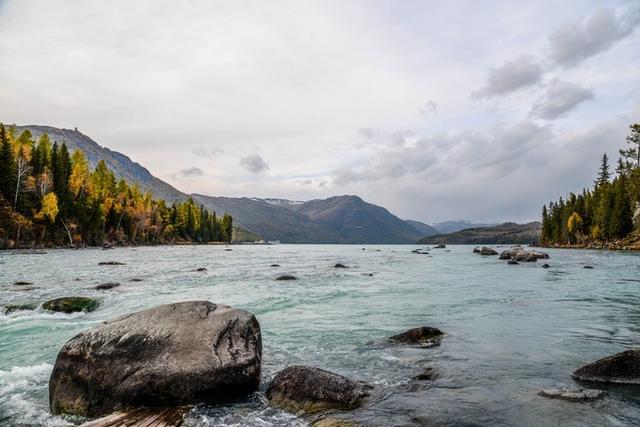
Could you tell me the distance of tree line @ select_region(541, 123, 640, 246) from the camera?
93.4 metres

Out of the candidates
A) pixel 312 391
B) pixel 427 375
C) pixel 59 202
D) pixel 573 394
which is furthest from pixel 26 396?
pixel 59 202

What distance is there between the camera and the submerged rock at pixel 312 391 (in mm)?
8023

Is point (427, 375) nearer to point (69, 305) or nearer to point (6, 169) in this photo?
point (69, 305)

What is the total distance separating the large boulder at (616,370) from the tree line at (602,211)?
3720 inches

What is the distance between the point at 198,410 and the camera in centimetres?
783

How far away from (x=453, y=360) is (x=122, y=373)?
28.0 feet

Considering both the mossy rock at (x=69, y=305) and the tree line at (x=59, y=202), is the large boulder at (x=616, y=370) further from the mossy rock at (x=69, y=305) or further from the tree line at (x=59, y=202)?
the tree line at (x=59, y=202)

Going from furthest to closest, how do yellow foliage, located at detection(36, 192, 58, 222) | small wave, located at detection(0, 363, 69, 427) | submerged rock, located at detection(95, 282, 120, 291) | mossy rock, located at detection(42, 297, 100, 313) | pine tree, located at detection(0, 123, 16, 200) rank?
yellow foliage, located at detection(36, 192, 58, 222) < pine tree, located at detection(0, 123, 16, 200) < submerged rock, located at detection(95, 282, 120, 291) < mossy rock, located at detection(42, 297, 100, 313) < small wave, located at detection(0, 363, 69, 427)

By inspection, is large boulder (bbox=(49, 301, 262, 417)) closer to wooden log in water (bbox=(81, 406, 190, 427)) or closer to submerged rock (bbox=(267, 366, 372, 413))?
wooden log in water (bbox=(81, 406, 190, 427))

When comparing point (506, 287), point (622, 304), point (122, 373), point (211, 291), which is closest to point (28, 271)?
point (211, 291)

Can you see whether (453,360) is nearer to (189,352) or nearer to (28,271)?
(189,352)

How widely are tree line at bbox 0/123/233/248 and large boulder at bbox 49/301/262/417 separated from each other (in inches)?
3041

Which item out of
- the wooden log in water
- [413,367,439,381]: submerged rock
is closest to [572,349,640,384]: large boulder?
[413,367,439,381]: submerged rock

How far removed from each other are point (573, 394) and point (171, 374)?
834 centimetres
